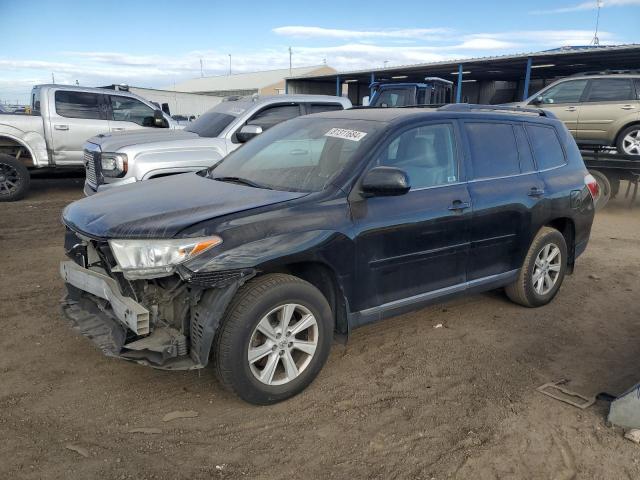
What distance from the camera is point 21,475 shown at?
8.42ft

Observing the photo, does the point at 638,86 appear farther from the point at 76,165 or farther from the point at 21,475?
the point at 21,475

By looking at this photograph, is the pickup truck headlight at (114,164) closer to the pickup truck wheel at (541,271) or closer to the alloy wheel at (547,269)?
the pickup truck wheel at (541,271)

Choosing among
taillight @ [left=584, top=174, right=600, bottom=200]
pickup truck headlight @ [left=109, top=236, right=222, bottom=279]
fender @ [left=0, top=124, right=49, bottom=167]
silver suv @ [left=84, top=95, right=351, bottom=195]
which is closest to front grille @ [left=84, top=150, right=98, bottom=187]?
silver suv @ [left=84, top=95, right=351, bottom=195]

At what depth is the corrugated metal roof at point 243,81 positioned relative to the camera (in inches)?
2159

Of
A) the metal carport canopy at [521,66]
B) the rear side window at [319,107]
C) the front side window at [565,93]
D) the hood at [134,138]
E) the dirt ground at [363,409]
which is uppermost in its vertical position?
the metal carport canopy at [521,66]

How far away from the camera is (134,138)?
720cm

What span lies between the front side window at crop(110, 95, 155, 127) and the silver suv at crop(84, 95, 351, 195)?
3.15m

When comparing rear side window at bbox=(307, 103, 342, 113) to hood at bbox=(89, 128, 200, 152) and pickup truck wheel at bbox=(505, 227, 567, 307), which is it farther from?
pickup truck wheel at bbox=(505, 227, 567, 307)

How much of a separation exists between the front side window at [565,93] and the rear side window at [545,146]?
25.1ft

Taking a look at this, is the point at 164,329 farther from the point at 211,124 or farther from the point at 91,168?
the point at 211,124

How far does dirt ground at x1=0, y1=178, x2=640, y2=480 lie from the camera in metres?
2.71

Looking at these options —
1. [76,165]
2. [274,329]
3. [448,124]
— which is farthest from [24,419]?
[76,165]

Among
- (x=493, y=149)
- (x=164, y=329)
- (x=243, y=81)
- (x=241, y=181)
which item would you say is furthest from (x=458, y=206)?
(x=243, y=81)

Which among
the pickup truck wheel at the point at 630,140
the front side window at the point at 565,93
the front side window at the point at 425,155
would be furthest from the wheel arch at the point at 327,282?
the front side window at the point at 565,93
